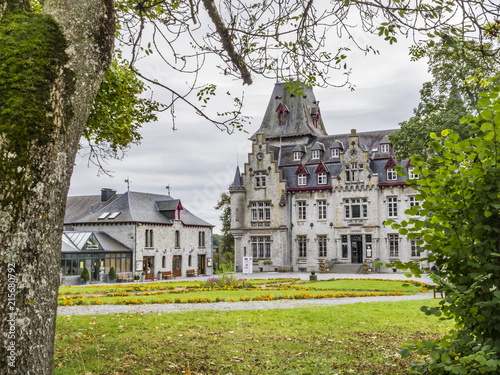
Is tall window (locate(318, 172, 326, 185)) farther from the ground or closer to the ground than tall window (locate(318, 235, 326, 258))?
farther from the ground

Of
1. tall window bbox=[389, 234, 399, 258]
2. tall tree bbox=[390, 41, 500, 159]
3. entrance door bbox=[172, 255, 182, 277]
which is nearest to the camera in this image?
tall tree bbox=[390, 41, 500, 159]

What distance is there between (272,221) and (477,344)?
4589cm

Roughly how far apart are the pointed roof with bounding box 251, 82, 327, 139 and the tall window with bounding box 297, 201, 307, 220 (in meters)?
7.58

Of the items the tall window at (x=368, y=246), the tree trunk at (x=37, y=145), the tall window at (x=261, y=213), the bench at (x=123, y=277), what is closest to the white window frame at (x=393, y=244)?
the tall window at (x=368, y=246)

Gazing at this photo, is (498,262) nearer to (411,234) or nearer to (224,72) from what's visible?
(411,234)

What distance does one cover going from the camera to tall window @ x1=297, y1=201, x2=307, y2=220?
48.8m

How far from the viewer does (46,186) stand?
340cm

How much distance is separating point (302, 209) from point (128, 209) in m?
17.2

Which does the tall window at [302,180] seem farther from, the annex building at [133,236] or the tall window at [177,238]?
the tall window at [177,238]

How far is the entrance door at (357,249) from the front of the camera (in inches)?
1818

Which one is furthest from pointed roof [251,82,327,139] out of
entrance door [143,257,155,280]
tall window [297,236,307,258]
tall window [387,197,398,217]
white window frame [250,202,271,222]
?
entrance door [143,257,155,280]

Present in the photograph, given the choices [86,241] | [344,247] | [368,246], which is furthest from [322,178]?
[86,241]

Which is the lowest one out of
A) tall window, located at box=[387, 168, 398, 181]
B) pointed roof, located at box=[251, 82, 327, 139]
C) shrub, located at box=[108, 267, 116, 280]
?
shrub, located at box=[108, 267, 116, 280]

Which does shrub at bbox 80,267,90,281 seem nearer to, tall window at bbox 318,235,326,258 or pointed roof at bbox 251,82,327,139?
tall window at bbox 318,235,326,258
